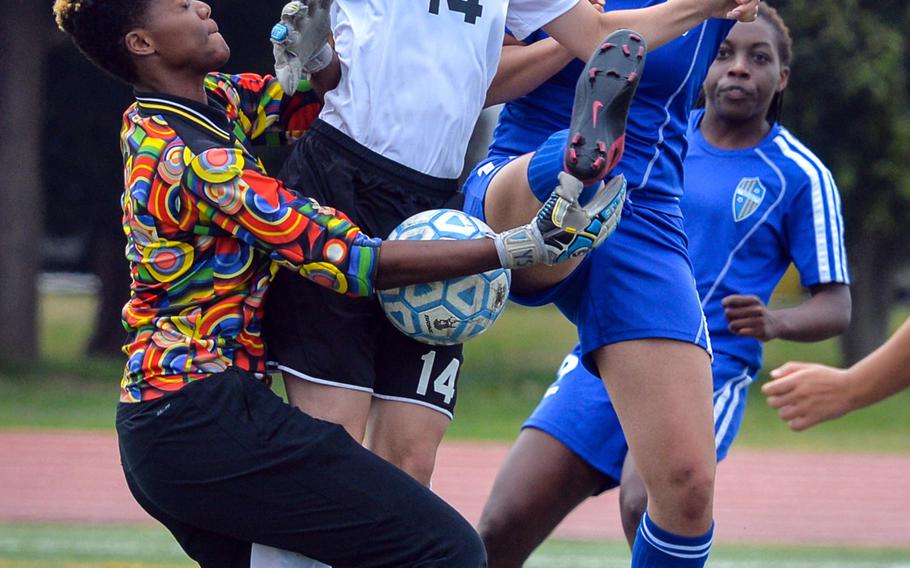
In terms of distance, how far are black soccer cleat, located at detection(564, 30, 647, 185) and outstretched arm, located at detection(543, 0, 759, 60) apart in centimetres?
35

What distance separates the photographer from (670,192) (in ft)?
13.2

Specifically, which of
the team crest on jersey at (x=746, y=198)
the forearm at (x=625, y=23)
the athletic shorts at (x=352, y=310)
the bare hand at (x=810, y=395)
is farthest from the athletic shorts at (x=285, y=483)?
the team crest on jersey at (x=746, y=198)

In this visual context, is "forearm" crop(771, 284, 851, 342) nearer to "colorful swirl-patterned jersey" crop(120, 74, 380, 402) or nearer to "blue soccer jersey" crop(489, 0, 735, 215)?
"blue soccer jersey" crop(489, 0, 735, 215)

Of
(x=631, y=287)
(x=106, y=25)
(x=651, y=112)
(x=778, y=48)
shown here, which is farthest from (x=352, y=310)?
(x=778, y=48)

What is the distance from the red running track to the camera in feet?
32.2

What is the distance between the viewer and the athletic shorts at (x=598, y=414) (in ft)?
15.8

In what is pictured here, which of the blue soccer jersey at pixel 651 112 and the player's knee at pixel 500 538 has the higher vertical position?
the blue soccer jersey at pixel 651 112

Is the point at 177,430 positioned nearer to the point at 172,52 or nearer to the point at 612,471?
the point at 172,52

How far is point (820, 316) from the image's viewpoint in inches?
201

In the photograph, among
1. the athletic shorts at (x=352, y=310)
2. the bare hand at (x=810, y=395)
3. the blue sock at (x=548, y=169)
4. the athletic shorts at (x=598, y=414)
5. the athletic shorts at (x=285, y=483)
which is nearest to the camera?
the bare hand at (x=810, y=395)

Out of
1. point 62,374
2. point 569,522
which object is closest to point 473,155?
point 62,374

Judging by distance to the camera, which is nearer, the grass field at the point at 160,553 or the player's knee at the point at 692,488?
the player's knee at the point at 692,488

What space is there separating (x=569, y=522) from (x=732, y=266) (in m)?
5.24

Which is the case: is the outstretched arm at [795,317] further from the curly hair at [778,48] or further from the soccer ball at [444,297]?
the soccer ball at [444,297]
